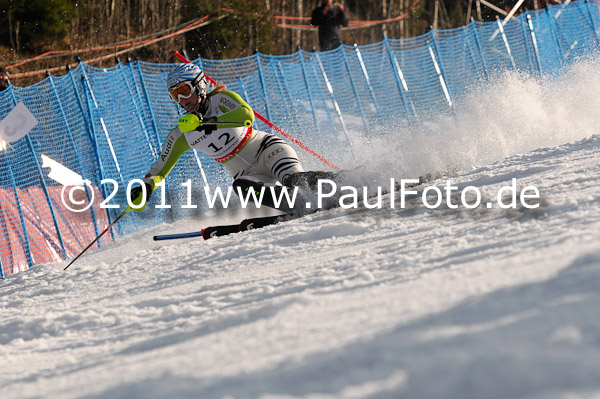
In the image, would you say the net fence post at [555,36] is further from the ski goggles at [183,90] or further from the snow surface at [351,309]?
the ski goggles at [183,90]

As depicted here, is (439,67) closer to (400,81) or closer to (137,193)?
(400,81)

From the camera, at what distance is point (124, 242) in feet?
25.4

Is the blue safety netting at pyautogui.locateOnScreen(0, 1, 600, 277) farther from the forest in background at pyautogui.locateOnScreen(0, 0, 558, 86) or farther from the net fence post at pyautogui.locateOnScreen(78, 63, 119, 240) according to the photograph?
the forest in background at pyautogui.locateOnScreen(0, 0, 558, 86)

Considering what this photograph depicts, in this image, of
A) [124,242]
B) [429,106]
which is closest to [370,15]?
[429,106]

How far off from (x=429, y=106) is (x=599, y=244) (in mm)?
9996

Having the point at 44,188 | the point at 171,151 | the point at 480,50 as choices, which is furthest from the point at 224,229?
the point at 480,50

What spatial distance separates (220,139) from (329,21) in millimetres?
8541

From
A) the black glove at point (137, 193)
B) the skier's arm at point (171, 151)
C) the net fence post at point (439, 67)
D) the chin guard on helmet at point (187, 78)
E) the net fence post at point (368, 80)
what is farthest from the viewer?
the net fence post at point (439, 67)

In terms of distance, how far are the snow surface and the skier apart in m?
0.82

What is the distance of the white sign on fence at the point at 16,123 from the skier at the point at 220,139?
2.10 meters

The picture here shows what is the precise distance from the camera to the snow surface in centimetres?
185

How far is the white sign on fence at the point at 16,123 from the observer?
768 centimetres

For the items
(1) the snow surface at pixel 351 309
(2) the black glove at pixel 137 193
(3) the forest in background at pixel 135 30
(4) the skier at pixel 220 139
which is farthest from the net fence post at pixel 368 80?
(2) the black glove at pixel 137 193

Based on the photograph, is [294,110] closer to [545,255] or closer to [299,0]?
[545,255]
